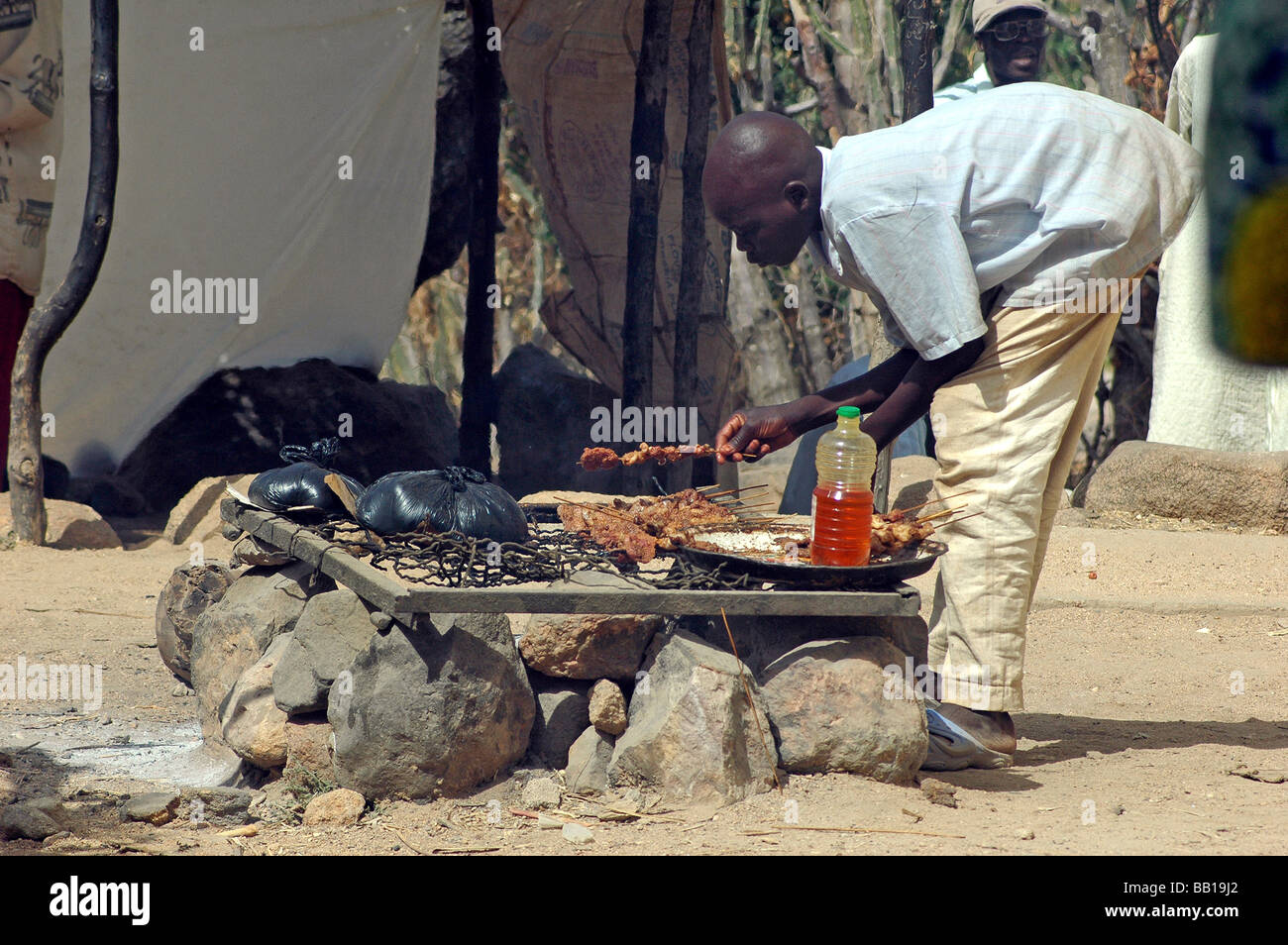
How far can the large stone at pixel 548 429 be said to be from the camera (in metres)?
9.91

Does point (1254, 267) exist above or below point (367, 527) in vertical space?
above

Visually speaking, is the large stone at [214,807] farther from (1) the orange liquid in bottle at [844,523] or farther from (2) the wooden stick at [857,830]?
(1) the orange liquid in bottle at [844,523]

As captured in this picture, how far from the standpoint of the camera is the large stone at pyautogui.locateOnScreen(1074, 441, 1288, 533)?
727 centimetres

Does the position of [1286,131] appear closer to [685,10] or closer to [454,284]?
[685,10]

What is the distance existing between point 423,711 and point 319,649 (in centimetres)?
47

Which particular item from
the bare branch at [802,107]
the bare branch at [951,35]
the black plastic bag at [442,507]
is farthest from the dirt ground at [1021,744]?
the bare branch at [802,107]

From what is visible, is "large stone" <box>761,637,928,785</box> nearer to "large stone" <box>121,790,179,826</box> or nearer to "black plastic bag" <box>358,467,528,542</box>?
"black plastic bag" <box>358,467,528,542</box>

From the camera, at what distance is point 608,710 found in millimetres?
3359

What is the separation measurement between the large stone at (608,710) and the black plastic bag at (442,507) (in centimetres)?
59

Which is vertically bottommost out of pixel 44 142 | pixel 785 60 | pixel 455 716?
pixel 455 716

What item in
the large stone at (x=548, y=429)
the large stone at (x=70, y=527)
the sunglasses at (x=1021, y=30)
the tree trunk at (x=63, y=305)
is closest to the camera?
the sunglasses at (x=1021, y=30)

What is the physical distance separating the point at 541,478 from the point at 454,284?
6653mm

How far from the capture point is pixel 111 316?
779 cm

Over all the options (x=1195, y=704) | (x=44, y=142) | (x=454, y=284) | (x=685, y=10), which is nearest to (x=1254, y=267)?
(x=685, y=10)
